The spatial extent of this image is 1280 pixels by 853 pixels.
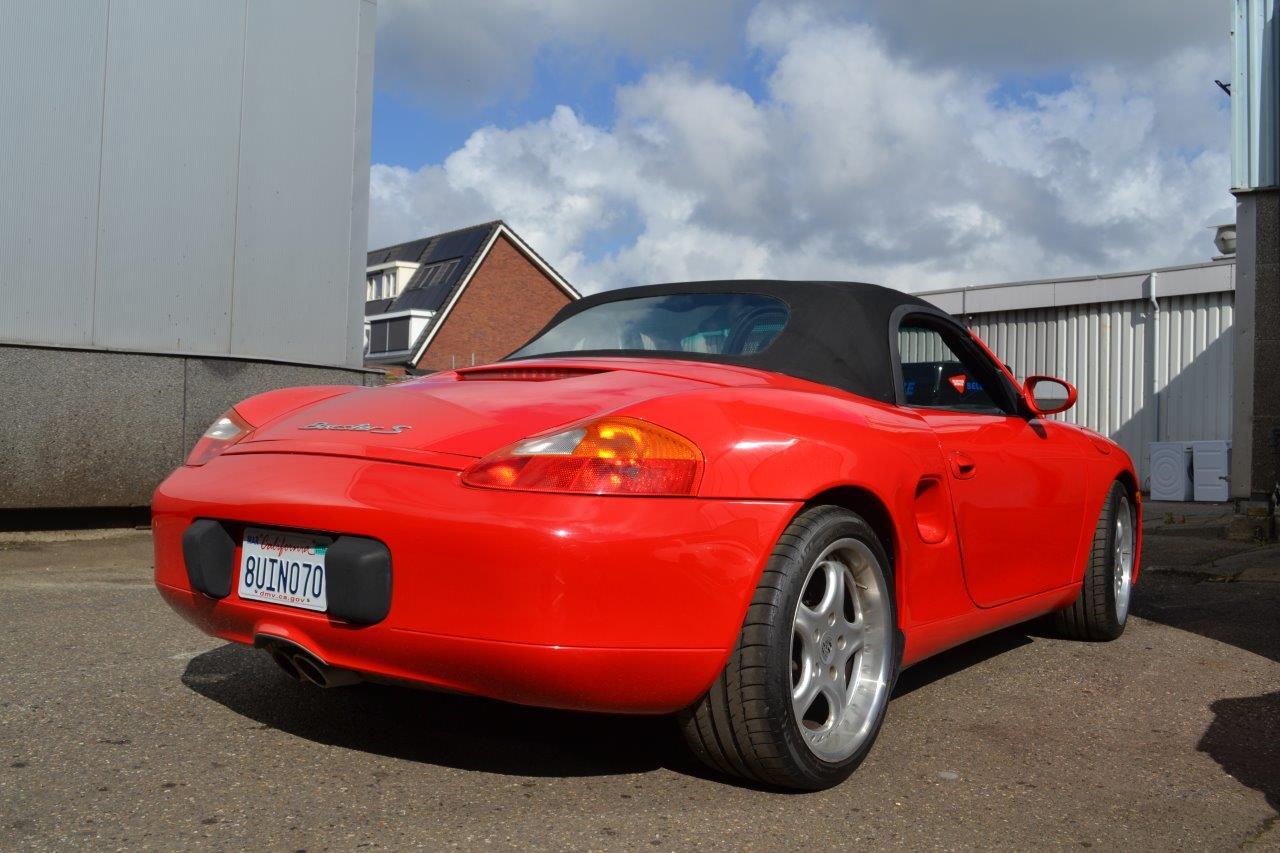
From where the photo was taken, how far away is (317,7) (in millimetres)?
9125

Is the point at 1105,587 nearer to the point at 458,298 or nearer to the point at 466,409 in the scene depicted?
the point at 466,409

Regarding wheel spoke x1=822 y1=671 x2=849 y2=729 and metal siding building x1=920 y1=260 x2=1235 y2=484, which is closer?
wheel spoke x1=822 y1=671 x2=849 y2=729

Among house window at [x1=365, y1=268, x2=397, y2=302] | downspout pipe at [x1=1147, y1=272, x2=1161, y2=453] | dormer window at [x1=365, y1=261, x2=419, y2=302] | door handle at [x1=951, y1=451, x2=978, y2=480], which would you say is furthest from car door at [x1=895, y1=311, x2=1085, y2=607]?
house window at [x1=365, y1=268, x2=397, y2=302]

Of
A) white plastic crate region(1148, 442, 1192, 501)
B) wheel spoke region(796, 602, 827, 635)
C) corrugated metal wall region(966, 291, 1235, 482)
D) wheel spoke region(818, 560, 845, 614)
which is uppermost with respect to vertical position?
corrugated metal wall region(966, 291, 1235, 482)

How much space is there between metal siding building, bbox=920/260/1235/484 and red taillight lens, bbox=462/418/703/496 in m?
15.0

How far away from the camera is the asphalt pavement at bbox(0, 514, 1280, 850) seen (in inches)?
93.5

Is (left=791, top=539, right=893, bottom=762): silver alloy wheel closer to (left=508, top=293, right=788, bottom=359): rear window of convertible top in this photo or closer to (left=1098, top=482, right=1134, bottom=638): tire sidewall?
(left=508, top=293, right=788, bottom=359): rear window of convertible top

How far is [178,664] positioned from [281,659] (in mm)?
1262

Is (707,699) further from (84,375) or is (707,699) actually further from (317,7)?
(317,7)

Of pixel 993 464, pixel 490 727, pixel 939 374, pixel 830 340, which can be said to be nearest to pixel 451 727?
pixel 490 727

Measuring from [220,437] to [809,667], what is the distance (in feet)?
5.66

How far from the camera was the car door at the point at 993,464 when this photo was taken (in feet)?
11.1

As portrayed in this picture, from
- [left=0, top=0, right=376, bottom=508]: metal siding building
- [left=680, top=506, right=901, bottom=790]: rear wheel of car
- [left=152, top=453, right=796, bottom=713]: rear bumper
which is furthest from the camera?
[left=0, top=0, right=376, bottom=508]: metal siding building

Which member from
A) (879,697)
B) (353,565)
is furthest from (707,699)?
(353,565)
